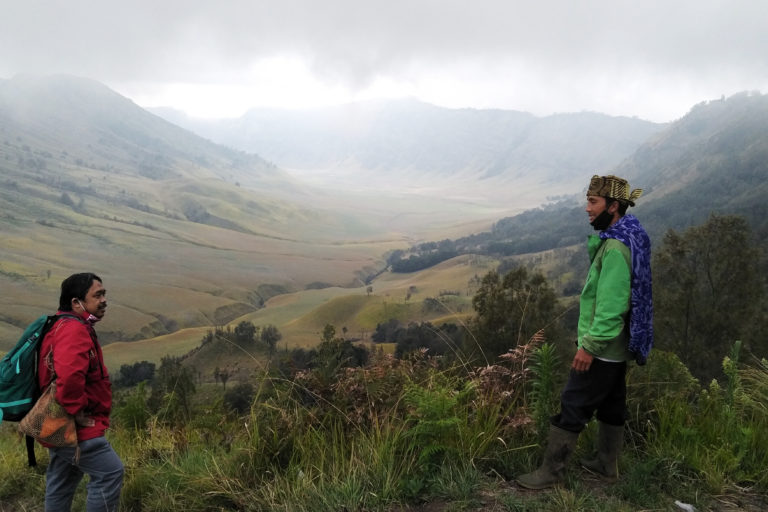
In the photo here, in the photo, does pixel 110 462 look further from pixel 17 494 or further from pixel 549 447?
pixel 549 447

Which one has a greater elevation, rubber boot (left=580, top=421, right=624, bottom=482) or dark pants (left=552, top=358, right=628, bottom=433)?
dark pants (left=552, top=358, right=628, bottom=433)

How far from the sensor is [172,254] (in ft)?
504

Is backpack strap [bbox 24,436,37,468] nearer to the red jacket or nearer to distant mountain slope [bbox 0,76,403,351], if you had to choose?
the red jacket

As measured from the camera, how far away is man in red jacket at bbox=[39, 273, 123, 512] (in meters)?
3.65

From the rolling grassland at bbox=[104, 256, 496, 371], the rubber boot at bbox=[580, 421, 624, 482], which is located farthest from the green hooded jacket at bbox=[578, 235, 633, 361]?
the rolling grassland at bbox=[104, 256, 496, 371]

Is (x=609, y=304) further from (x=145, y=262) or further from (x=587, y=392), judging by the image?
(x=145, y=262)

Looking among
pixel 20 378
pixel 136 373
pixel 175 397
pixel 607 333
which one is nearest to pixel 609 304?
pixel 607 333

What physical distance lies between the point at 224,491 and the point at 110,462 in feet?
2.89

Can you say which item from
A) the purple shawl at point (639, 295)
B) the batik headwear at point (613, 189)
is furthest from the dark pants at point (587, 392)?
the batik headwear at point (613, 189)

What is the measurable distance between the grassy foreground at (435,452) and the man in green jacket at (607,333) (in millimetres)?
251

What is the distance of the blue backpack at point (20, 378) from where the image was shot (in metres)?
3.67

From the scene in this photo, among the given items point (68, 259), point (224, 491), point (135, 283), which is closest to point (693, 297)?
point (224, 491)

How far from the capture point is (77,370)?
364 centimetres

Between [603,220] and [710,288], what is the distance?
119 ft
